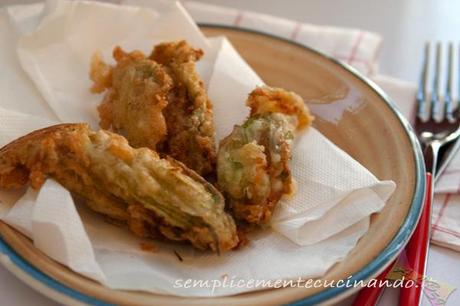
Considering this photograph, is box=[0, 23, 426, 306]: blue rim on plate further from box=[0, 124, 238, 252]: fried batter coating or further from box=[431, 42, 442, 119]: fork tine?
box=[431, 42, 442, 119]: fork tine

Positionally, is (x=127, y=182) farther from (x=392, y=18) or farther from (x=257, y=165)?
(x=392, y=18)

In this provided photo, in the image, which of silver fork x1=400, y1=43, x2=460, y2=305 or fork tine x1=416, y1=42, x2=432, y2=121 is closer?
silver fork x1=400, y1=43, x2=460, y2=305

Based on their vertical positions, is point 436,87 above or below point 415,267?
above

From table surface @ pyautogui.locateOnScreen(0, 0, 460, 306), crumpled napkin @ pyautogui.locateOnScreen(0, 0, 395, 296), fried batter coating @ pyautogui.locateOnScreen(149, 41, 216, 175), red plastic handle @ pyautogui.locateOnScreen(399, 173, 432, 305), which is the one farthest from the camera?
table surface @ pyautogui.locateOnScreen(0, 0, 460, 306)

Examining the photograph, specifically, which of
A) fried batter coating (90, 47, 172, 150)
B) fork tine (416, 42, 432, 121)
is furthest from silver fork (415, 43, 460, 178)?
fried batter coating (90, 47, 172, 150)

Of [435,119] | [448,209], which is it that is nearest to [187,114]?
[448,209]

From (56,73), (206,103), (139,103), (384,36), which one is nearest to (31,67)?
(56,73)

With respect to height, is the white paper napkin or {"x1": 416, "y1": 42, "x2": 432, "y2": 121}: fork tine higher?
{"x1": 416, "y1": 42, "x2": 432, "y2": 121}: fork tine

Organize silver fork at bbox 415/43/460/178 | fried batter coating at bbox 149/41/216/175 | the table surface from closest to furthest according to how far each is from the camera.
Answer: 1. fried batter coating at bbox 149/41/216/175
2. silver fork at bbox 415/43/460/178
3. the table surface
